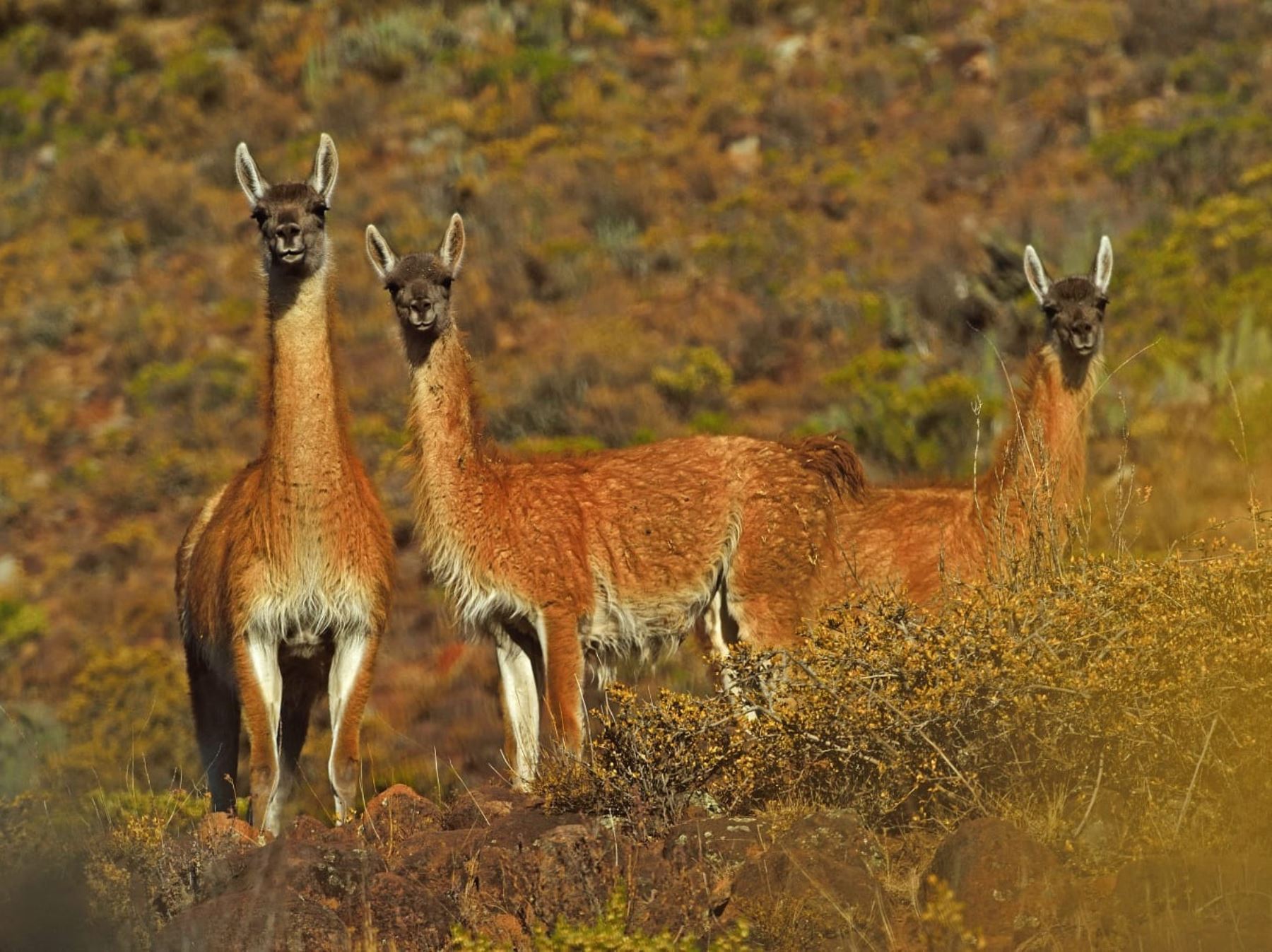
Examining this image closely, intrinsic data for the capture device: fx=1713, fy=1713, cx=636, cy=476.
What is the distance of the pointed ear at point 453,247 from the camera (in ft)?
29.3

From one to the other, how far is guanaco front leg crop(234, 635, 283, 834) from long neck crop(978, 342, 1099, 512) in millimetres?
3397

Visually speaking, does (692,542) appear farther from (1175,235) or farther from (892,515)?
(1175,235)

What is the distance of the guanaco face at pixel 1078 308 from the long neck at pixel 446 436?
2971mm

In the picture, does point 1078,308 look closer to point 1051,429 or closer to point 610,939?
point 1051,429

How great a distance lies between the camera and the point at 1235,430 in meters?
12.7

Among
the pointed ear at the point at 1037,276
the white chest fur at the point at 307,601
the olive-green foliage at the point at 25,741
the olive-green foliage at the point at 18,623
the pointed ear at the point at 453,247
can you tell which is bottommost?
the olive-green foliage at the point at 18,623

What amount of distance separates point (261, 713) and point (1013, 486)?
3648mm

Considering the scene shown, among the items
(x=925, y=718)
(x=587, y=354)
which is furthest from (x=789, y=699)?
(x=587, y=354)

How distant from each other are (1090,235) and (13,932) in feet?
50.7

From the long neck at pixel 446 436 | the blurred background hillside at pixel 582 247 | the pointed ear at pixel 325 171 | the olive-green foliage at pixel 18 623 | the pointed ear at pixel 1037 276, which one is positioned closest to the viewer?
the pointed ear at pixel 325 171

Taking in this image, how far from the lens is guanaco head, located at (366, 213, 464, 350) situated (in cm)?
862

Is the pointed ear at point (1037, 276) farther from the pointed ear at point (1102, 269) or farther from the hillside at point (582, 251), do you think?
the hillside at point (582, 251)

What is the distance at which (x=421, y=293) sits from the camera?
340 inches

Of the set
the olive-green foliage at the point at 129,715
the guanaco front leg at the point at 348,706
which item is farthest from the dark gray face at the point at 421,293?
the olive-green foliage at the point at 129,715
